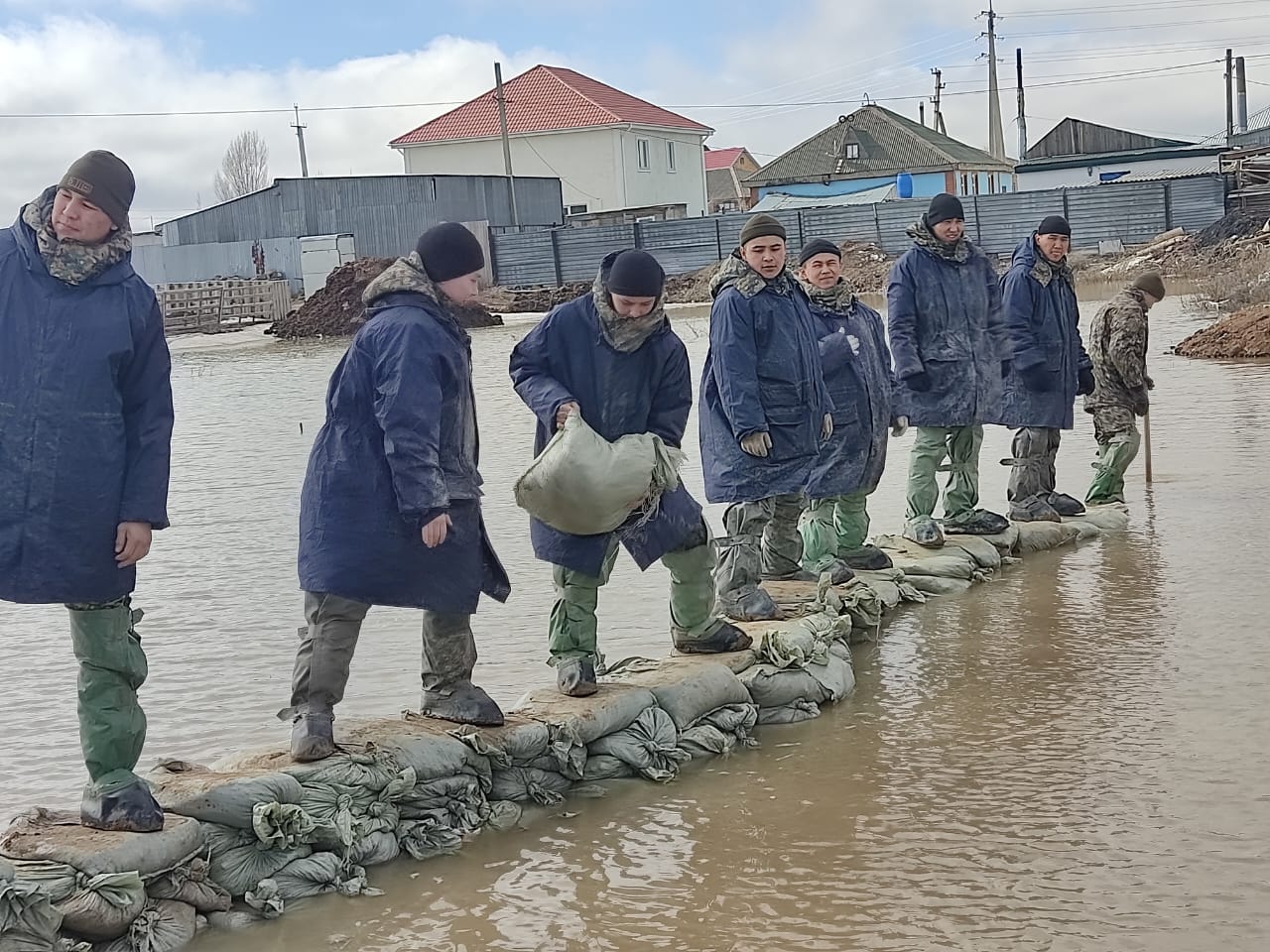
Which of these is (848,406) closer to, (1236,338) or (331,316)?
(1236,338)

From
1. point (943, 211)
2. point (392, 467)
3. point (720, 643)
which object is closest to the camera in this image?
point (392, 467)

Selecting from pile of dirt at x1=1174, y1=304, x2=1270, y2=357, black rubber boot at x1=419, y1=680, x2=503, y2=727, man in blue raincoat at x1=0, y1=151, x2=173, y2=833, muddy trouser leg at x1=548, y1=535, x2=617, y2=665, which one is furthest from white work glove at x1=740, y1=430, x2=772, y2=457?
pile of dirt at x1=1174, y1=304, x2=1270, y2=357

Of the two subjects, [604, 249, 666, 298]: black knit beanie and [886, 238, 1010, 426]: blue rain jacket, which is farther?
[886, 238, 1010, 426]: blue rain jacket

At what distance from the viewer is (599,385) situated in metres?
5.41

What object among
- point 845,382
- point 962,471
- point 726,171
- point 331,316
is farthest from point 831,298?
point 726,171

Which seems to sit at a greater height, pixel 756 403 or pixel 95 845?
pixel 756 403

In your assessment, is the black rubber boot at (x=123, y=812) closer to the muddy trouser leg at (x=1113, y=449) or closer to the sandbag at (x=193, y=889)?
the sandbag at (x=193, y=889)

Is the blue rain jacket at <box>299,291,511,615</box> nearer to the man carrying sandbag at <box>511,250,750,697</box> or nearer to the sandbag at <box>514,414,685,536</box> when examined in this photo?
the sandbag at <box>514,414,685,536</box>

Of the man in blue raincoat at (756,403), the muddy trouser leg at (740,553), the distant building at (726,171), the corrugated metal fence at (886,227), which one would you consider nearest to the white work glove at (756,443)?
the man in blue raincoat at (756,403)

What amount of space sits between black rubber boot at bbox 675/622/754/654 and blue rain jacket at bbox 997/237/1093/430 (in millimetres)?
3206

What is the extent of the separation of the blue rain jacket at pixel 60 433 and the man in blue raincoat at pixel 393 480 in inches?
25.2

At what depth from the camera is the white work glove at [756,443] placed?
6418 mm

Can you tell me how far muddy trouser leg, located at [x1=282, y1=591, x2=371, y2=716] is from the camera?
14.9 feet

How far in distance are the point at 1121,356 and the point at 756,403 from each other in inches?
148
